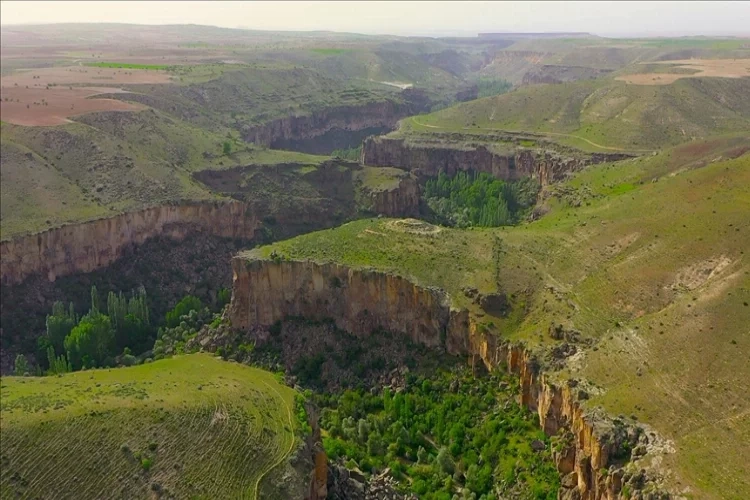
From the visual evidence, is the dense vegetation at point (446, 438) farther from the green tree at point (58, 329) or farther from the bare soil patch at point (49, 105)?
the bare soil patch at point (49, 105)

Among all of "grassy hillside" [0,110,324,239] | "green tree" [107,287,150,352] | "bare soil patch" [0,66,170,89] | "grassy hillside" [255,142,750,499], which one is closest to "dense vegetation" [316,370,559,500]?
"grassy hillside" [255,142,750,499]

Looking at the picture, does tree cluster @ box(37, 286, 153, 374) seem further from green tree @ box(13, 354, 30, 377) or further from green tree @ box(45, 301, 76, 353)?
green tree @ box(13, 354, 30, 377)

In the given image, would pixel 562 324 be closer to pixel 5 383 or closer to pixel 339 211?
pixel 5 383

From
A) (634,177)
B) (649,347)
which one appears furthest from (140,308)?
(634,177)

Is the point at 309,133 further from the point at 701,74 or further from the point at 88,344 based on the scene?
the point at 88,344

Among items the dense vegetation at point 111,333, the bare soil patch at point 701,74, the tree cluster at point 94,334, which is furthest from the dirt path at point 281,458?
the bare soil patch at point 701,74
